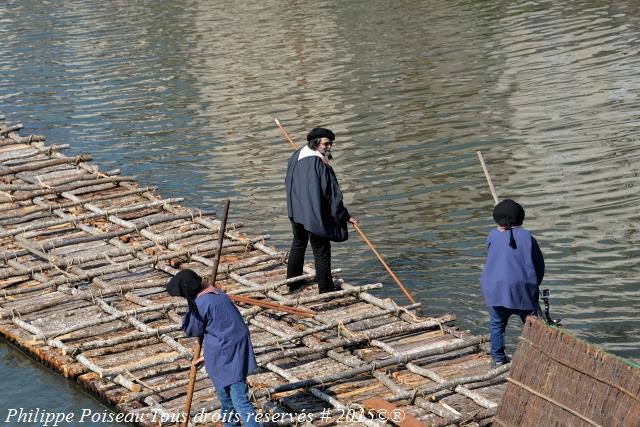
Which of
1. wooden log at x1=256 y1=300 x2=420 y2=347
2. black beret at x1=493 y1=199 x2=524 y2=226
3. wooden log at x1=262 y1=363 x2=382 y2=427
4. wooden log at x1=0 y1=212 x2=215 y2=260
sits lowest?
wooden log at x1=262 y1=363 x2=382 y2=427

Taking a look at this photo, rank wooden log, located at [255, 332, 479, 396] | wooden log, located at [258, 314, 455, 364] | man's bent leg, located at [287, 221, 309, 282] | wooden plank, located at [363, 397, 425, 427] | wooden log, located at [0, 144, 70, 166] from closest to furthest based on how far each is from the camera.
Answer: wooden plank, located at [363, 397, 425, 427] → wooden log, located at [255, 332, 479, 396] → wooden log, located at [258, 314, 455, 364] → man's bent leg, located at [287, 221, 309, 282] → wooden log, located at [0, 144, 70, 166]

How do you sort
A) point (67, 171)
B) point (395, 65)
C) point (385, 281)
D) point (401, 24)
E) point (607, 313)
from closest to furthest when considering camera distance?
point (607, 313), point (385, 281), point (67, 171), point (395, 65), point (401, 24)

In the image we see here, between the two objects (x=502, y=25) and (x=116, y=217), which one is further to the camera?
(x=502, y=25)

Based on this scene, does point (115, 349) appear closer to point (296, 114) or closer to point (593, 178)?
point (593, 178)

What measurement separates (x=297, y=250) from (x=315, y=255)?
41cm

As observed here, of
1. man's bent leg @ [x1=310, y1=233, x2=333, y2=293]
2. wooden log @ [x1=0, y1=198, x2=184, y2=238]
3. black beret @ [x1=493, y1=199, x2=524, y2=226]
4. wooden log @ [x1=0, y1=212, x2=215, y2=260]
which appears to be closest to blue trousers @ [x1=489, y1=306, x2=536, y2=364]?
black beret @ [x1=493, y1=199, x2=524, y2=226]

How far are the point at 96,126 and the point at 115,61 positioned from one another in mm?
7985

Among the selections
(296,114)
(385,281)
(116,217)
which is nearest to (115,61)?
(296,114)

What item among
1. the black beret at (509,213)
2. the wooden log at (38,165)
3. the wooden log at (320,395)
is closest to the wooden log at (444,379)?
the wooden log at (320,395)

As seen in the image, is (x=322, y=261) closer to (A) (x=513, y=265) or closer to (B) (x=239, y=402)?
(A) (x=513, y=265)

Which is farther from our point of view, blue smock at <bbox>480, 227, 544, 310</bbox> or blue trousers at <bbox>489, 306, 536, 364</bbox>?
blue trousers at <bbox>489, 306, 536, 364</bbox>

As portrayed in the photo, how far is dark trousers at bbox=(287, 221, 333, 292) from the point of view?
1295cm

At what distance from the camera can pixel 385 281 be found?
1510 cm

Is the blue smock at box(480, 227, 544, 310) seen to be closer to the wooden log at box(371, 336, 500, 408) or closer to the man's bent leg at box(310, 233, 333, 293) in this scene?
the wooden log at box(371, 336, 500, 408)
